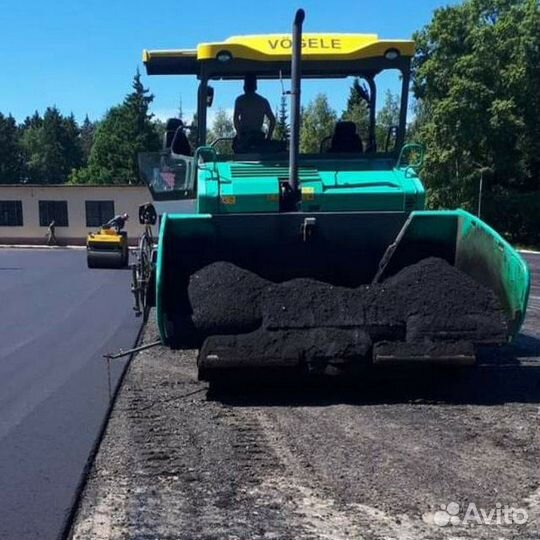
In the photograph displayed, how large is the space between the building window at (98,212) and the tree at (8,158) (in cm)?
4738

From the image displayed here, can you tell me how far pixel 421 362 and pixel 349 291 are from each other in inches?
34.0

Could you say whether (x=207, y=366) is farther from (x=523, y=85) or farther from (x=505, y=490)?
(x=523, y=85)

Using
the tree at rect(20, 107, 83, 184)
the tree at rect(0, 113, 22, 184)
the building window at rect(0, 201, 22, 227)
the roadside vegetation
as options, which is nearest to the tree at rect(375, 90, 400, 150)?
the roadside vegetation

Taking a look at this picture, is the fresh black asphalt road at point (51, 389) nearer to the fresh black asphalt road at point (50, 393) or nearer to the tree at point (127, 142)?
the fresh black asphalt road at point (50, 393)

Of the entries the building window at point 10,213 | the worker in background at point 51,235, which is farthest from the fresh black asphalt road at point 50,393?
the building window at point 10,213

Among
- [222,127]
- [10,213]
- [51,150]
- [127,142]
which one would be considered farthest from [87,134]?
[222,127]

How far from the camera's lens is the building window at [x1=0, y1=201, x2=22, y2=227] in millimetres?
39281

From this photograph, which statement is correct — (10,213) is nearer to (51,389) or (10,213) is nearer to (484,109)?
(484,109)

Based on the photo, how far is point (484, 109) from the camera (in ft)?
128

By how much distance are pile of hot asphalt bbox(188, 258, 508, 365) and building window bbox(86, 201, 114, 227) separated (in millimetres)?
32971

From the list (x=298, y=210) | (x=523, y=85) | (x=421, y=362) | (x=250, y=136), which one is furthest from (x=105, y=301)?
(x=523, y=85)

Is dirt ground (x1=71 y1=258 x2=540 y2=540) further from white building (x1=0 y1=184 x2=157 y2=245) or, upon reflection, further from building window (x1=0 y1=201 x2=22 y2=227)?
building window (x1=0 y1=201 x2=22 y2=227)

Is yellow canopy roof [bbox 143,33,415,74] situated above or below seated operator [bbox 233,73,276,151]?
above

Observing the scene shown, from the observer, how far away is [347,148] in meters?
7.95
